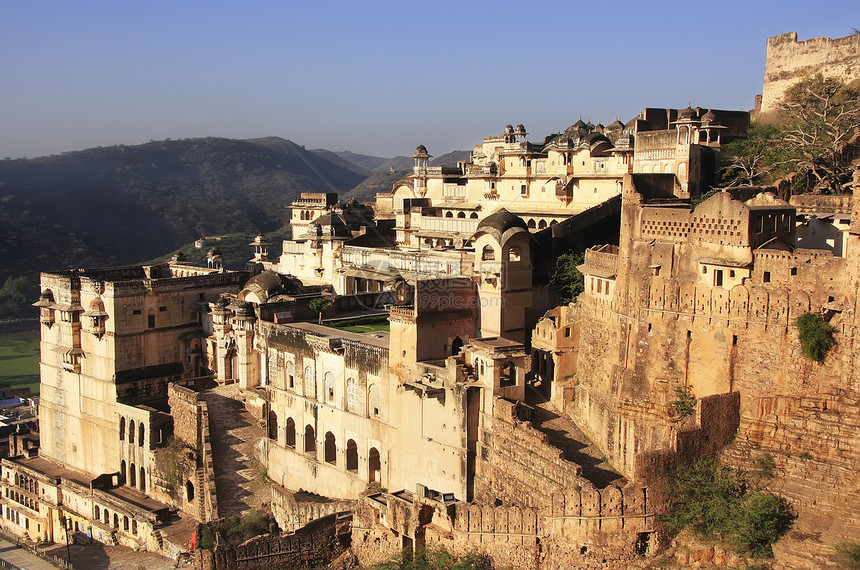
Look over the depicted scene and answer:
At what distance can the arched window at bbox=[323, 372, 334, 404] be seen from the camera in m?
25.9

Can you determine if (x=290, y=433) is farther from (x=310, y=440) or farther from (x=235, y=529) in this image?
(x=235, y=529)

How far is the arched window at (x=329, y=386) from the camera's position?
25.9 m

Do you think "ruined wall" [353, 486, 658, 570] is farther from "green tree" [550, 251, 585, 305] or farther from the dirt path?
"green tree" [550, 251, 585, 305]

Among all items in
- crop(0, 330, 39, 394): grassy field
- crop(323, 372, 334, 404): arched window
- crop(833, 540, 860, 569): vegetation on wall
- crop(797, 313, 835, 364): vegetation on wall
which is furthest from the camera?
crop(0, 330, 39, 394): grassy field

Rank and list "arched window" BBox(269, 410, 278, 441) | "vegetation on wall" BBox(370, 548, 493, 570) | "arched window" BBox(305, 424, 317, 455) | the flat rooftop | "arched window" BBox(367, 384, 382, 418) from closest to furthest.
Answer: "vegetation on wall" BBox(370, 548, 493, 570)
"arched window" BBox(367, 384, 382, 418)
the flat rooftop
"arched window" BBox(305, 424, 317, 455)
"arched window" BBox(269, 410, 278, 441)

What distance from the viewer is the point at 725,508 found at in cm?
1689

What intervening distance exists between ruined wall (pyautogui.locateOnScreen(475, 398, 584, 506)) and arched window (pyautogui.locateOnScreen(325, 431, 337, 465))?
6594 mm

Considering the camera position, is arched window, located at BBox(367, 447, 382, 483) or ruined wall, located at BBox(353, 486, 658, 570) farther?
arched window, located at BBox(367, 447, 382, 483)

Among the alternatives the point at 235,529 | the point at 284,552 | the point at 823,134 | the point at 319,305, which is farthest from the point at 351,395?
the point at 823,134

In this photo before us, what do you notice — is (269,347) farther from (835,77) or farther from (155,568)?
(835,77)

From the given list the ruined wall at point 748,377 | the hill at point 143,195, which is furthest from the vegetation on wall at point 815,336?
the hill at point 143,195

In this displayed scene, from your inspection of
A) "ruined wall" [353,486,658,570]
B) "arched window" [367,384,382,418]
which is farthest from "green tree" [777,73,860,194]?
"arched window" [367,384,382,418]

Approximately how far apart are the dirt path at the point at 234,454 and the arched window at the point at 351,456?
2.80 metres

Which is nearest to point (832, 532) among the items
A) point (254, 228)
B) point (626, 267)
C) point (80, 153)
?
point (626, 267)
